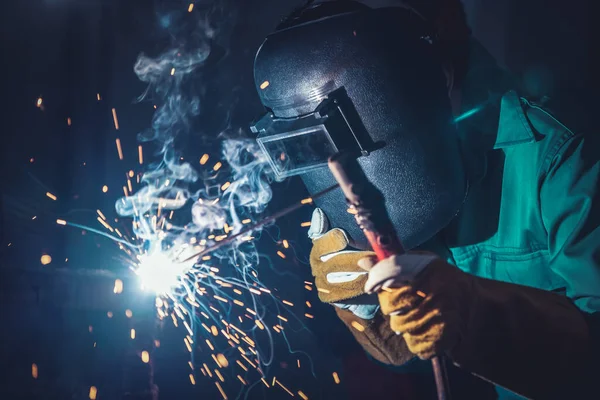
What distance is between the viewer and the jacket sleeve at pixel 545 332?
133 cm

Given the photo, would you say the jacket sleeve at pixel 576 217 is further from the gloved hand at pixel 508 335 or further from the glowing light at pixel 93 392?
the glowing light at pixel 93 392

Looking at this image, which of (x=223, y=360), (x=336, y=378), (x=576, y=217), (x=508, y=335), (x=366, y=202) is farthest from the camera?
(x=336, y=378)

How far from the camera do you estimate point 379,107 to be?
1.63 metres

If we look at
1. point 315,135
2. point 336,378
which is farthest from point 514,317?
point 336,378

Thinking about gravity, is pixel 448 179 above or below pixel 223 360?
above

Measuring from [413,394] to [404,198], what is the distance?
2190mm

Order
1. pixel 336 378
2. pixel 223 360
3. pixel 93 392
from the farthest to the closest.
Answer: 1. pixel 336 378
2. pixel 223 360
3. pixel 93 392

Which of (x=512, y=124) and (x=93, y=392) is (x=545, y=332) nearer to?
(x=512, y=124)

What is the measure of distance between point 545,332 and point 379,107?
956mm

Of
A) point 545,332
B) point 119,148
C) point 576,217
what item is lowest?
point 545,332

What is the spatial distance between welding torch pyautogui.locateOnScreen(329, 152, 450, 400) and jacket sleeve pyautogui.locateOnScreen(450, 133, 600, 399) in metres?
0.37

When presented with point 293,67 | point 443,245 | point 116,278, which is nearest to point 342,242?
point 443,245

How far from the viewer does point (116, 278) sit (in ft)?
9.18

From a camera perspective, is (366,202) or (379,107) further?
(379,107)
